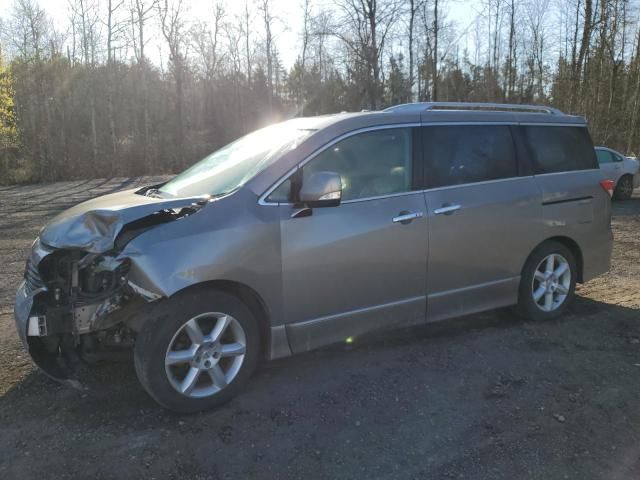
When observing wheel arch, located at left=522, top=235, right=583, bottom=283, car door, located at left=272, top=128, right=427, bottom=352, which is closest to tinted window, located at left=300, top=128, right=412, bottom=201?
car door, located at left=272, top=128, right=427, bottom=352

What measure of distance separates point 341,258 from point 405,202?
715 millimetres

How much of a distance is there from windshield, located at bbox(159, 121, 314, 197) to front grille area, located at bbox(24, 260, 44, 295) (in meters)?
1.08

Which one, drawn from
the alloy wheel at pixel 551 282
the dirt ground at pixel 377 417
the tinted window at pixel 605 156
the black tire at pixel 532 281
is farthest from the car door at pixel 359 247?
the tinted window at pixel 605 156

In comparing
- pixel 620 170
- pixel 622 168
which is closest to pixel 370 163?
pixel 620 170

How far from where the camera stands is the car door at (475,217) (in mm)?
4102

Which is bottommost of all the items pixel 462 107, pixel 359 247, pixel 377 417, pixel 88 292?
pixel 377 417

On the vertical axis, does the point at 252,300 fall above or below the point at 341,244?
below

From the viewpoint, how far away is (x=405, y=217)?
3859mm

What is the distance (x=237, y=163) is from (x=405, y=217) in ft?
4.41

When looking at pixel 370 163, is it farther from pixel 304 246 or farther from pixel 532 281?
pixel 532 281

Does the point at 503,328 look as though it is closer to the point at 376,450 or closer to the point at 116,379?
the point at 376,450

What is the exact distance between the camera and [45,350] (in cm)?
329

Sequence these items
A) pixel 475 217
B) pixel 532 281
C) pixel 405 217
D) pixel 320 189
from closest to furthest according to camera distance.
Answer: pixel 320 189 → pixel 405 217 → pixel 475 217 → pixel 532 281

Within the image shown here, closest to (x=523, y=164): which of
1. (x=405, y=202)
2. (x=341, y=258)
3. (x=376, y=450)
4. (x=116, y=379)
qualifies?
(x=405, y=202)
